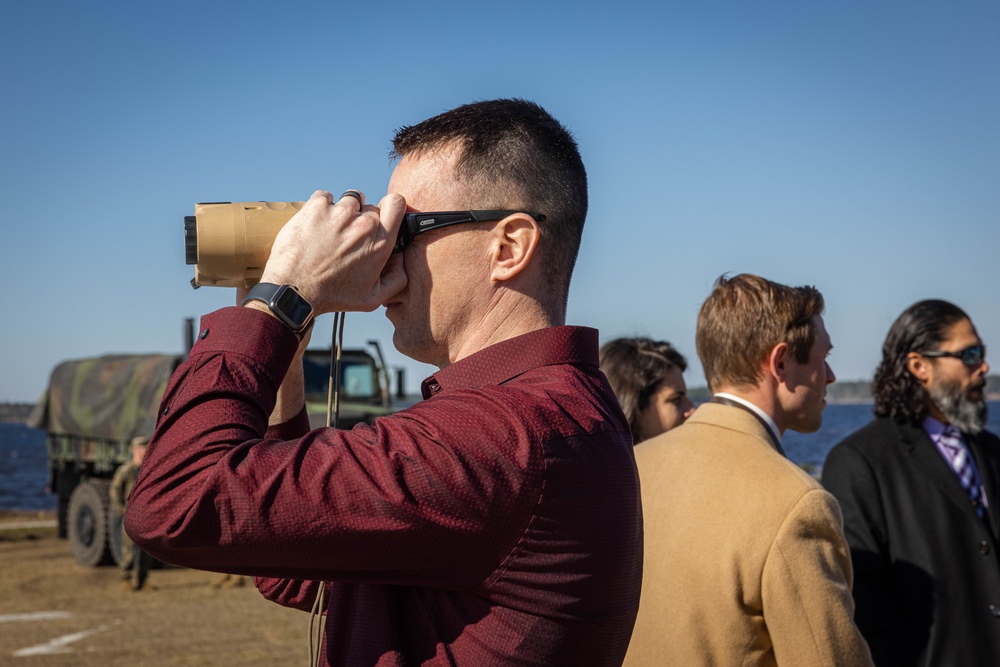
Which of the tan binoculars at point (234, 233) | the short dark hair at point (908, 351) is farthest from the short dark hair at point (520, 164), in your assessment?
the short dark hair at point (908, 351)

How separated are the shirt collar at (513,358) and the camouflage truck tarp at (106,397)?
39.9ft

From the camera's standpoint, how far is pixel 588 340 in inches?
66.5

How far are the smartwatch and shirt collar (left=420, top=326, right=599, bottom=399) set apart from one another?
0.26 metres

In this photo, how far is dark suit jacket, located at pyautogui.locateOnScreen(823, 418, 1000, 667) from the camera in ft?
11.7

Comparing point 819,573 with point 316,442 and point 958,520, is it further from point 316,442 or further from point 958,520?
point 958,520

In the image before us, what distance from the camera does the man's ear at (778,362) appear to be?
291cm

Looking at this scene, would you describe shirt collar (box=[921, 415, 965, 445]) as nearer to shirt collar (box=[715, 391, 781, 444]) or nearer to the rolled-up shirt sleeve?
shirt collar (box=[715, 391, 781, 444])

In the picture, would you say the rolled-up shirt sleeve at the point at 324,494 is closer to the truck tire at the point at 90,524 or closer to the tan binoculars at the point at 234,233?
the tan binoculars at the point at 234,233

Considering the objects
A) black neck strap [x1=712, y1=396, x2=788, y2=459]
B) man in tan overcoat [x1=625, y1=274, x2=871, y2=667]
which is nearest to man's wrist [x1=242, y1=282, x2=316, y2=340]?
man in tan overcoat [x1=625, y1=274, x2=871, y2=667]

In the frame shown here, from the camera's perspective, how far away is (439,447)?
1.36 meters

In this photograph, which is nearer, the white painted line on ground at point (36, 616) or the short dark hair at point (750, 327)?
the short dark hair at point (750, 327)

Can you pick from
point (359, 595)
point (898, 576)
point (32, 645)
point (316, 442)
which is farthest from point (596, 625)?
point (32, 645)

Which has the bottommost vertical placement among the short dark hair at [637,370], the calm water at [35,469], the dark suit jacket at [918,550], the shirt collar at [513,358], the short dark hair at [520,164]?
the calm water at [35,469]

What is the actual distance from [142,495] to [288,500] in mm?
211
